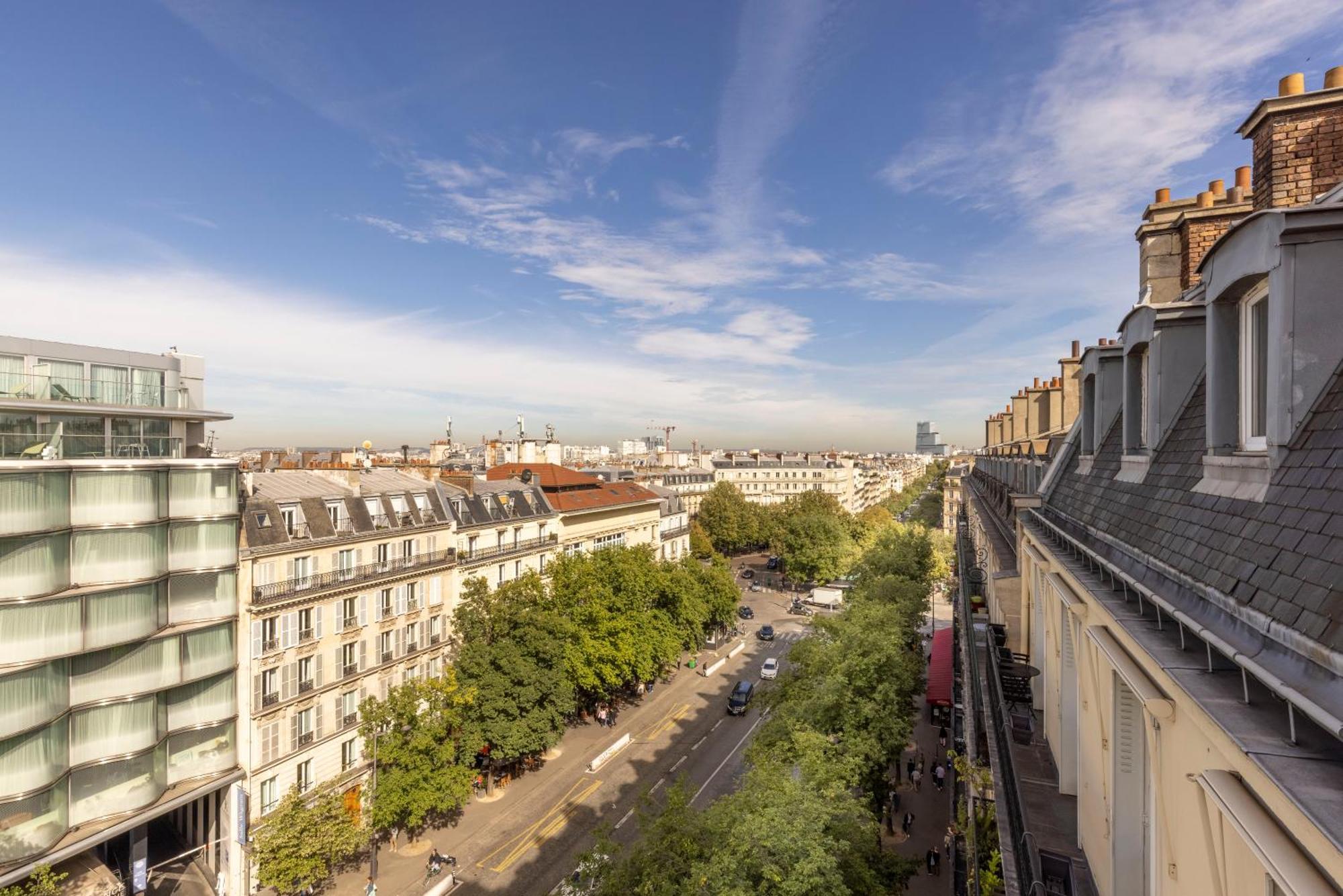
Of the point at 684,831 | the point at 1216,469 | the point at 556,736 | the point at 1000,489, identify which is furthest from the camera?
the point at 556,736

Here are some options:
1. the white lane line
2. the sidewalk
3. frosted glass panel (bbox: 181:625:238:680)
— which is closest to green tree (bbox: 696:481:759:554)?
the white lane line

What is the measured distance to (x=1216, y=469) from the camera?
5.45m

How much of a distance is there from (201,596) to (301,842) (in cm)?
917

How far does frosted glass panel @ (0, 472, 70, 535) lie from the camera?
57.6 feet

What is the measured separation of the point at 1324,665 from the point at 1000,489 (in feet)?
81.2

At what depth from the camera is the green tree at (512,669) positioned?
25.5 metres

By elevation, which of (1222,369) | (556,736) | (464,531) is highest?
(1222,369)

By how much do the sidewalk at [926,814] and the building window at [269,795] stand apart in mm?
22776

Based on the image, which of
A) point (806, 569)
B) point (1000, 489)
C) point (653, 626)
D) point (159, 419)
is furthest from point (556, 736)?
point (806, 569)

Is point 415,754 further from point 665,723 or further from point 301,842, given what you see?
point 665,723

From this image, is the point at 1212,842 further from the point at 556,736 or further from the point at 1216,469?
the point at 556,736

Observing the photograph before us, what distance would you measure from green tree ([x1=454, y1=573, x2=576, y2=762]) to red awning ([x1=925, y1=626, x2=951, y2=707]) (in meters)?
20.2

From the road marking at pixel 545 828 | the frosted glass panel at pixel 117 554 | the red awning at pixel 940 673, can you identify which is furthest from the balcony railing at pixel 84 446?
the red awning at pixel 940 673

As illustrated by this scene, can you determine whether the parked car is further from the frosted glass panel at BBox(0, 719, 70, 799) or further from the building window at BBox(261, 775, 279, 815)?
the frosted glass panel at BBox(0, 719, 70, 799)
